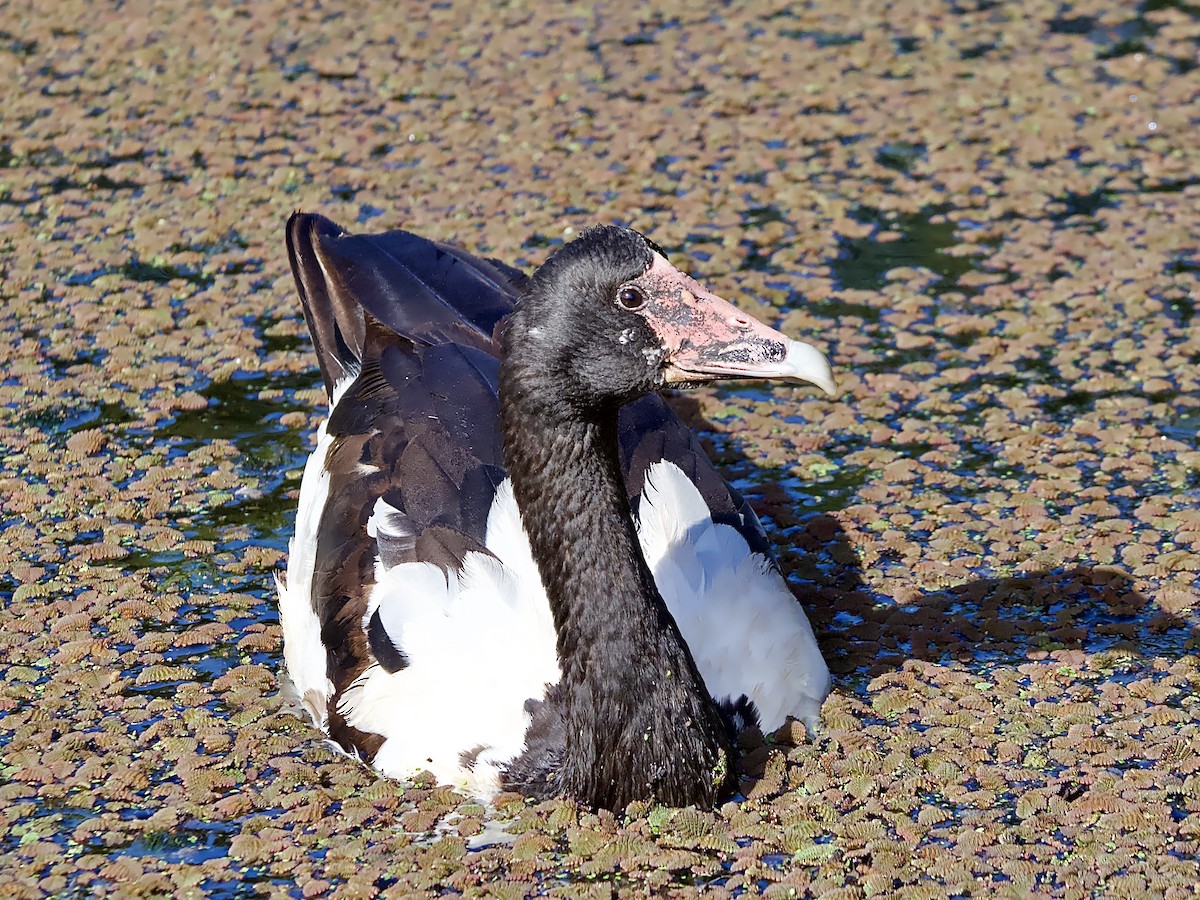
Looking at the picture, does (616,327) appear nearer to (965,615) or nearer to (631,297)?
(631,297)

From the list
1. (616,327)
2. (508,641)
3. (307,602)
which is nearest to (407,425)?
(307,602)

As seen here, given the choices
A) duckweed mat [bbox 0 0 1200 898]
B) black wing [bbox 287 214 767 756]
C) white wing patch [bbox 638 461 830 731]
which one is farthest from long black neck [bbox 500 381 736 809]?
black wing [bbox 287 214 767 756]

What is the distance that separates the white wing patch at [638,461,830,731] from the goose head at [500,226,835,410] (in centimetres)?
80

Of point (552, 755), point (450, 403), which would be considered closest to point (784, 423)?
point (450, 403)

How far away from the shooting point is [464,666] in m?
4.76

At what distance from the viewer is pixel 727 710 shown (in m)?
4.85

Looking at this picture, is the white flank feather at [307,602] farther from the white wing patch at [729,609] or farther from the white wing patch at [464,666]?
the white wing patch at [729,609]

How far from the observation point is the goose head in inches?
172

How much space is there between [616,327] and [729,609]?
107 centimetres

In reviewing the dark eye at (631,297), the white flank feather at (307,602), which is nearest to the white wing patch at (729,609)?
the dark eye at (631,297)

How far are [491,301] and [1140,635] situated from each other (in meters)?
2.49

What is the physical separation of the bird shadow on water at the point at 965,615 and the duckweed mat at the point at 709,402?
0.02 metres

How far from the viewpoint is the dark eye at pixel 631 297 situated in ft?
14.4

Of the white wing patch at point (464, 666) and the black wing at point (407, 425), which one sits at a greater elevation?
the black wing at point (407, 425)
